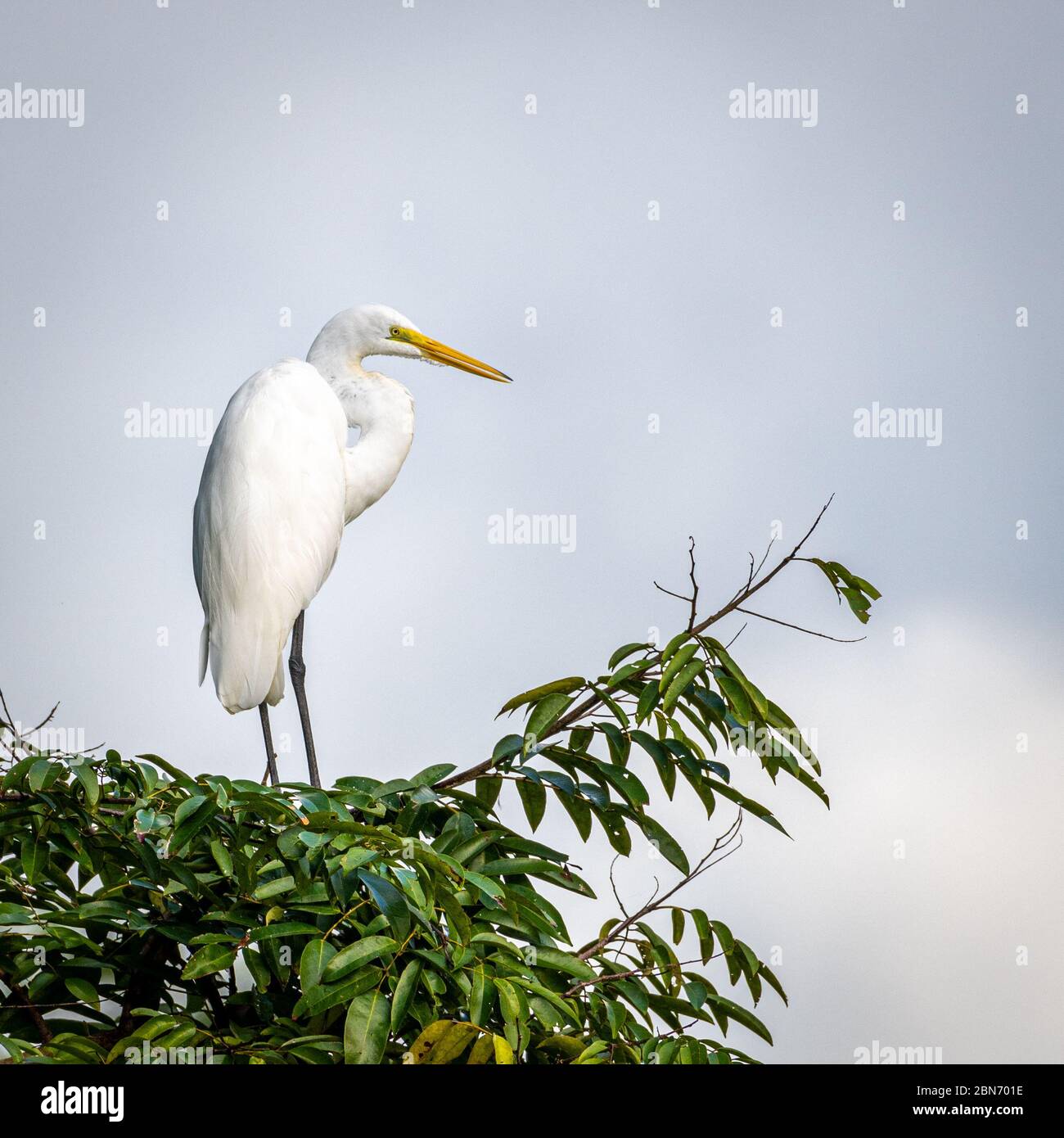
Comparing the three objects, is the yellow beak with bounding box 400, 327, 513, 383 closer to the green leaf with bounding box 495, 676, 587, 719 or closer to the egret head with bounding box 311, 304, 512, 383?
the egret head with bounding box 311, 304, 512, 383

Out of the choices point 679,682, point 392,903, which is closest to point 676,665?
point 679,682

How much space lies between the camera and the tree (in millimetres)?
1263

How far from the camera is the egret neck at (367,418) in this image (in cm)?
323

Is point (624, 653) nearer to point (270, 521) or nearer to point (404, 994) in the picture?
point (404, 994)

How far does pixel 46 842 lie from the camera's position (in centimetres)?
145

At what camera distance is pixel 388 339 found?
10.7 ft

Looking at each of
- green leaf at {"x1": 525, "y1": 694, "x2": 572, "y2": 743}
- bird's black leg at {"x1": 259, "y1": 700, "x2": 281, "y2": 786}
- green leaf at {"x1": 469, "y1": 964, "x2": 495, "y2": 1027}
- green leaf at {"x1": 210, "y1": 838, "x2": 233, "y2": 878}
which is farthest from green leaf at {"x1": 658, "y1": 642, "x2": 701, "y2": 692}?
bird's black leg at {"x1": 259, "y1": 700, "x2": 281, "y2": 786}

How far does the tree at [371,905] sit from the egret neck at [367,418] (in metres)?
1.66

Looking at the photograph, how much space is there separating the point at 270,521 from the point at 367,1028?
5.99ft

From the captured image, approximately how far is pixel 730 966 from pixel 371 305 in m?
2.14

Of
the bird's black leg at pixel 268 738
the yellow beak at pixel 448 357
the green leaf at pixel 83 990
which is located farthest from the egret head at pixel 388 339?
the green leaf at pixel 83 990

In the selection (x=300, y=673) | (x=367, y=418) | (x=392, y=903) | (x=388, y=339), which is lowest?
(x=392, y=903)

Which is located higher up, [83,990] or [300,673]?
[300,673]
